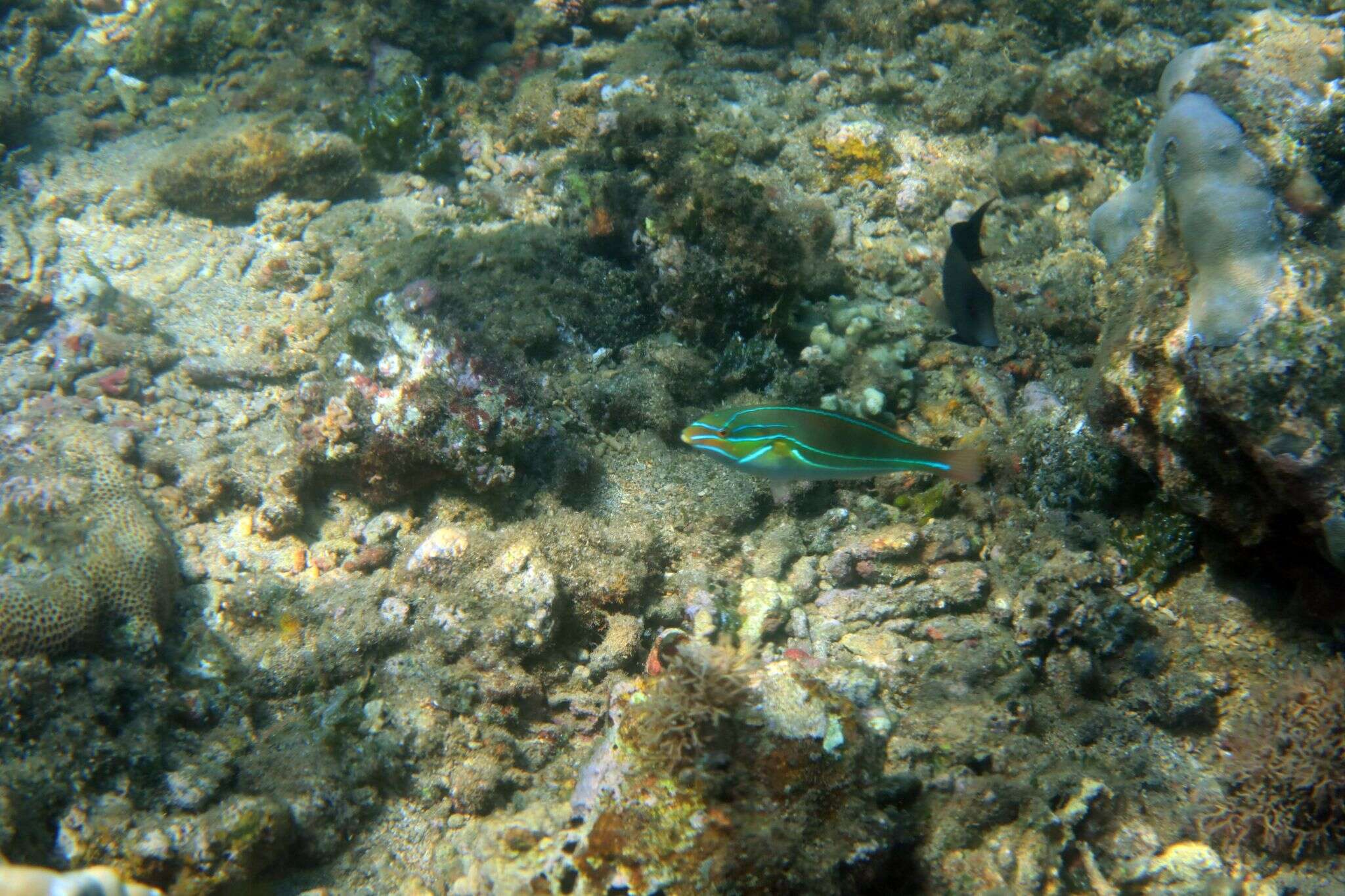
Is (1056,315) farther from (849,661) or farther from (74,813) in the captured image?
(74,813)

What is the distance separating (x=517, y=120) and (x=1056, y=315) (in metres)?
6.15

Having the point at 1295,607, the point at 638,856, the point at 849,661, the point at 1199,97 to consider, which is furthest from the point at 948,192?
the point at 638,856

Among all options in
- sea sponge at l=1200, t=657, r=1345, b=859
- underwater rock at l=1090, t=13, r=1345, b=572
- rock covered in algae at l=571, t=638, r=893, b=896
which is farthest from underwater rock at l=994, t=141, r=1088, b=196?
rock covered in algae at l=571, t=638, r=893, b=896

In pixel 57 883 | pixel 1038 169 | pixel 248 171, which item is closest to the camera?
pixel 57 883

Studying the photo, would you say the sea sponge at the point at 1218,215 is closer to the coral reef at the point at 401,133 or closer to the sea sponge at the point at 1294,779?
the sea sponge at the point at 1294,779

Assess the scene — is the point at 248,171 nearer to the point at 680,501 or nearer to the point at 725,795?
the point at 680,501

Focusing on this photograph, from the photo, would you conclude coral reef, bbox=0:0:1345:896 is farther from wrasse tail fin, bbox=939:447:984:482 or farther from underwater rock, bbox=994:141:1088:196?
wrasse tail fin, bbox=939:447:984:482

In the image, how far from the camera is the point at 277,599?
14.4 ft

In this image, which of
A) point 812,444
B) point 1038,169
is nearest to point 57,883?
point 812,444

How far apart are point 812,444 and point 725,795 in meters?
1.66

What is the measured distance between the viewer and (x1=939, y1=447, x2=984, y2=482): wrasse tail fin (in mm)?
3225

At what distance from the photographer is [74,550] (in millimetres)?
4090

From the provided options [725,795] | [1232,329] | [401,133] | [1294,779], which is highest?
[1232,329]

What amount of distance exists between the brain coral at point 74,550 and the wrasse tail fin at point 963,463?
4908 mm
